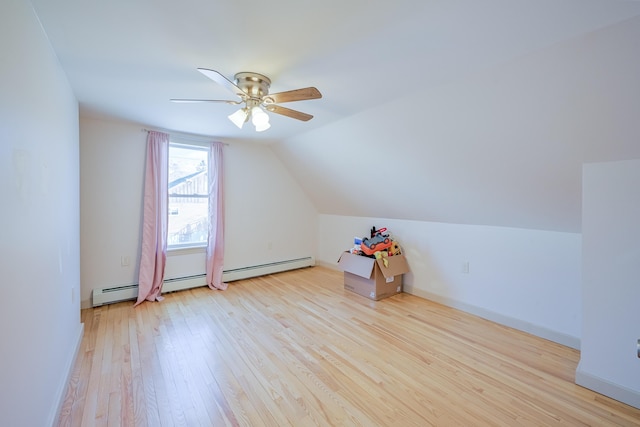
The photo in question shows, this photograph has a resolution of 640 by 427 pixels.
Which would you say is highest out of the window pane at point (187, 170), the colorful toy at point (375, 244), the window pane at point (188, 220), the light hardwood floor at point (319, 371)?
the window pane at point (187, 170)

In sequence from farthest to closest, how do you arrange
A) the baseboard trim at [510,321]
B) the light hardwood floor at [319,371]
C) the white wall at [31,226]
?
the baseboard trim at [510,321] → the light hardwood floor at [319,371] → the white wall at [31,226]

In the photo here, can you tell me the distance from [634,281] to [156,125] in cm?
464

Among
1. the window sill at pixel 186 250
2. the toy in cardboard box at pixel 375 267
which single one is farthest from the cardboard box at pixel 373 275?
the window sill at pixel 186 250

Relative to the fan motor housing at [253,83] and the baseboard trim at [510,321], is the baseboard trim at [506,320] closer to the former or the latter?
the baseboard trim at [510,321]

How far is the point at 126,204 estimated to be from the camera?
10.8 feet

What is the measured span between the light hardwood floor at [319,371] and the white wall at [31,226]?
41cm

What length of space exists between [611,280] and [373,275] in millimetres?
2088

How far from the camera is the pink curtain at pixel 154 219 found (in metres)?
3.30

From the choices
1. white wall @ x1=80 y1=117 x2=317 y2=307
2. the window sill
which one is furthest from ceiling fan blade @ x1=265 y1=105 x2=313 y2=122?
the window sill

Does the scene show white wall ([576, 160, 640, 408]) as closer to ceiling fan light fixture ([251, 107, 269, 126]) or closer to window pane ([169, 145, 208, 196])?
ceiling fan light fixture ([251, 107, 269, 126])

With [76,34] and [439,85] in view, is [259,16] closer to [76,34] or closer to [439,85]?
[76,34]

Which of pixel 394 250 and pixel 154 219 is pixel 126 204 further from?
pixel 394 250

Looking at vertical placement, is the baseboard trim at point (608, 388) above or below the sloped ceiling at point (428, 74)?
below

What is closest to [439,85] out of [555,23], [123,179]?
[555,23]
